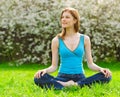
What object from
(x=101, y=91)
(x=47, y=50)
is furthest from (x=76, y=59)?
(x=47, y=50)

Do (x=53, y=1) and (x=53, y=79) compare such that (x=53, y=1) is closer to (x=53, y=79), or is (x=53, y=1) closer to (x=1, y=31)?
(x=1, y=31)

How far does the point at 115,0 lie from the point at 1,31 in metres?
3.43

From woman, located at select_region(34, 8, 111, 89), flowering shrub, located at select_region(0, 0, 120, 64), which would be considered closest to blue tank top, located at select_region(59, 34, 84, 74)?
woman, located at select_region(34, 8, 111, 89)

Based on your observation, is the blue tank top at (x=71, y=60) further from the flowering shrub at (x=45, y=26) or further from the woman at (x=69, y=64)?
the flowering shrub at (x=45, y=26)

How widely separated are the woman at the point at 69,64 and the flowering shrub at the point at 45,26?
658cm

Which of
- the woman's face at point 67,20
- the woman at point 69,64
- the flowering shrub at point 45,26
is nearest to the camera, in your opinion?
the woman at point 69,64

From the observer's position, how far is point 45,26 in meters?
14.3

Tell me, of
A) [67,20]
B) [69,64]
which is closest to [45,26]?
[67,20]

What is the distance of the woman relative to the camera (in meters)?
7.23

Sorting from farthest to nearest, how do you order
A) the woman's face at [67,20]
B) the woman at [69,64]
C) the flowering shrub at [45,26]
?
1. the flowering shrub at [45,26]
2. the woman's face at [67,20]
3. the woman at [69,64]

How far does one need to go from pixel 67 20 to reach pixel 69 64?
0.65 meters

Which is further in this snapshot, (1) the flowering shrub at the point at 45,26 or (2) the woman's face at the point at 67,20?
(1) the flowering shrub at the point at 45,26

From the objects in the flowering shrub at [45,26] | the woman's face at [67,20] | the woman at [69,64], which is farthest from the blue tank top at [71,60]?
the flowering shrub at [45,26]

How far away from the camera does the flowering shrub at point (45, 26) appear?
14242mm
